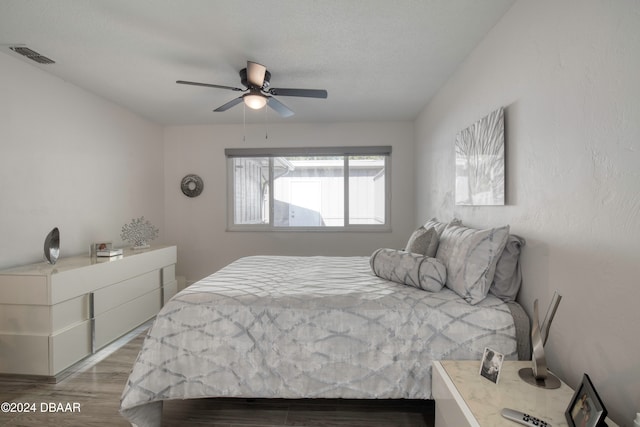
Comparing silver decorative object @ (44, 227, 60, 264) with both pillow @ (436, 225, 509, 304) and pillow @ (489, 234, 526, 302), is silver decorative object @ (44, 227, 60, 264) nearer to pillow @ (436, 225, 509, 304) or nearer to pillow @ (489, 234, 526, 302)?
pillow @ (436, 225, 509, 304)

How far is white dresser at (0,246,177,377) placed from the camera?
2.28 meters

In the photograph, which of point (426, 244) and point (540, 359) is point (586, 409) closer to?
point (540, 359)

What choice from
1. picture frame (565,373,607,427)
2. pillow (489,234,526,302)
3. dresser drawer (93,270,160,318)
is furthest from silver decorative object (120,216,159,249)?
picture frame (565,373,607,427)

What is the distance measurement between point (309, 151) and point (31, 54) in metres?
2.97

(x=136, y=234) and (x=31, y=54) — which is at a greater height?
(x=31, y=54)

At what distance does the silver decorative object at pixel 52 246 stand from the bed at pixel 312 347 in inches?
61.1

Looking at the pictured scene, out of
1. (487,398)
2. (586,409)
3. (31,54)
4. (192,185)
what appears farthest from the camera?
(192,185)

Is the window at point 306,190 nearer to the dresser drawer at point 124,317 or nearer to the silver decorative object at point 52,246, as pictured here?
the dresser drawer at point 124,317

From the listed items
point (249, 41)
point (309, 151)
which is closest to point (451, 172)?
point (249, 41)

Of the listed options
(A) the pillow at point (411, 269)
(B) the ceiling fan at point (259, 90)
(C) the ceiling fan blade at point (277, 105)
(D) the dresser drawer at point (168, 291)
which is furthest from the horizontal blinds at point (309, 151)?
(A) the pillow at point (411, 269)

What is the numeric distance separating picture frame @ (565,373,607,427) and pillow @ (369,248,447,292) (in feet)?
2.76

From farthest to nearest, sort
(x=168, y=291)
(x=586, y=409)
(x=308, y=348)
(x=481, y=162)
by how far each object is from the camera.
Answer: (x=168, y=291), (x=481, y=162), (x=308, y=348), (x=586, y=409)

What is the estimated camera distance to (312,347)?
67.1 inches

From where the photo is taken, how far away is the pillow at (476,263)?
1750 mm
